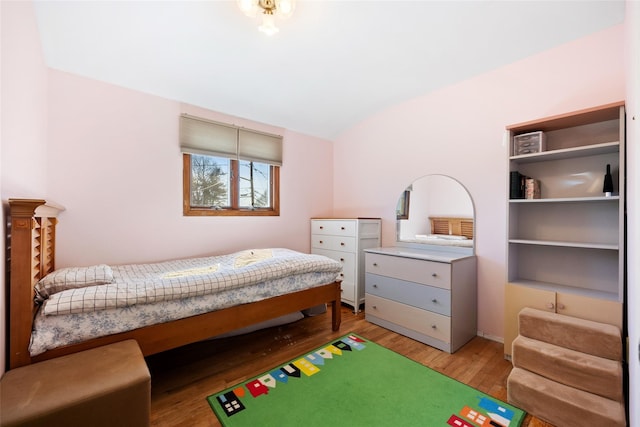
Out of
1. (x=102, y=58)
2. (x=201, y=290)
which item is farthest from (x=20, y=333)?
(x=102, y=58)

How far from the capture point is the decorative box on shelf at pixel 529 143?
200 cm

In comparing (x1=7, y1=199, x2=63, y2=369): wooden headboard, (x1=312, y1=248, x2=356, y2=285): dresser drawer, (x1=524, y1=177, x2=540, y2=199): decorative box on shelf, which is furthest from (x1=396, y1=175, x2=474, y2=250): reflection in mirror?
(x1=7, y1=199, x2=63, y2=369): wooden headboard

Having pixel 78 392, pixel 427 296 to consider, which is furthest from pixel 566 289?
pixel 78 392

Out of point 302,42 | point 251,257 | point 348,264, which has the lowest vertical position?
point 348,264

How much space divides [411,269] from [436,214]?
28.7 inches

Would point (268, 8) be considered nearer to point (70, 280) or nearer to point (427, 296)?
point (70, 280)

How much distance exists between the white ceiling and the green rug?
257 cm

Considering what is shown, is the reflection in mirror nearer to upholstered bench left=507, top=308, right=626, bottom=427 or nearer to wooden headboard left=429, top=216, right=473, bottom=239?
wooden headboard left=429, top=216, right=473, bottom=239

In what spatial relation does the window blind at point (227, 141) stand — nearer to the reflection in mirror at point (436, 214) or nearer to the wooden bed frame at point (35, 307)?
the wooden bed frame at point (35, 307)

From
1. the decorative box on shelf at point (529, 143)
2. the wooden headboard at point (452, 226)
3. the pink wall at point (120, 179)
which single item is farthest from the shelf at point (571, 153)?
the pink wall at point (120, 179)

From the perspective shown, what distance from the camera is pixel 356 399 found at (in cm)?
165

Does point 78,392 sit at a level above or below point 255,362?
above

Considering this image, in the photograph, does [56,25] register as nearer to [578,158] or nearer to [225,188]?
[225,188]

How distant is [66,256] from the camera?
227 cm
